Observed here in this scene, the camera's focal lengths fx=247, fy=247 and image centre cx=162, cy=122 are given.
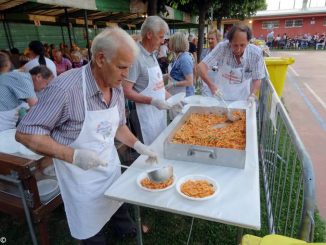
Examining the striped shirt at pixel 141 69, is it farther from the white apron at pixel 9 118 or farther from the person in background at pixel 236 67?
the white apron at pixel 9 118

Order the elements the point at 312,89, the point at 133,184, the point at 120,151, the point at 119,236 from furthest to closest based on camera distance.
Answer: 1. the point at 312,89
2. the point at 120,151
3. the point at 119,236
4. the point at 133,184

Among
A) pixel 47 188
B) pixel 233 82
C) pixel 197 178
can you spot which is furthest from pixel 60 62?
pixel 197 178

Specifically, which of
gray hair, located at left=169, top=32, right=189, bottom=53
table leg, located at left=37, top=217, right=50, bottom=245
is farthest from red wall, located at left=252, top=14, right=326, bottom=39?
table leg, located at left=37, top=217, right=50, bottom=245

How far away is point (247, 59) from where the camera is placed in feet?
10.0

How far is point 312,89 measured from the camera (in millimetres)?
8211

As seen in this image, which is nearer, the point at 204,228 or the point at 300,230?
the point at 300,230

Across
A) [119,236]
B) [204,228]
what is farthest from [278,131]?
[119,236]

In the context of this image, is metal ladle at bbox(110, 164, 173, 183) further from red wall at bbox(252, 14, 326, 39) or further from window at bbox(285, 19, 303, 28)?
window at bbox(285, 19, 303, 28)

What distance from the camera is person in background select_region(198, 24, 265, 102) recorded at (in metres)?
2.96

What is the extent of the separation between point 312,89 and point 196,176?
8.30 metres

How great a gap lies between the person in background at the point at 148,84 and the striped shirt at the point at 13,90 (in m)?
1.18

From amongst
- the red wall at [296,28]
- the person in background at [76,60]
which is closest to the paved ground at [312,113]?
the person in background at [76,60]

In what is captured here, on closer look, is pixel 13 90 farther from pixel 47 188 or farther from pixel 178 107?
pixel 178 107

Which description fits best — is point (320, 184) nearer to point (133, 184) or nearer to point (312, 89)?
point (133, 184)
